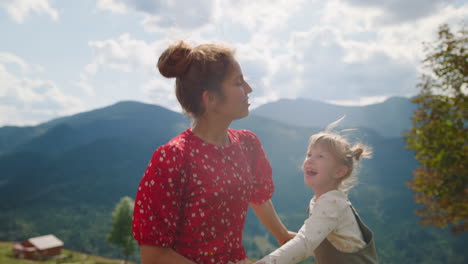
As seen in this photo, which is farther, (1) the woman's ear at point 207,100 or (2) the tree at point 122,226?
(2) the tree at point 122,226

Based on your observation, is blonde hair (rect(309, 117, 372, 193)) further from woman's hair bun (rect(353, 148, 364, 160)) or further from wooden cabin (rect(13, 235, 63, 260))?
wooden cabin (rect(13, 235, 63, 260))

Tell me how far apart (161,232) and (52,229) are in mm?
148255

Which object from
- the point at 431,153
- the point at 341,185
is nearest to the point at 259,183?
the point at 341,185

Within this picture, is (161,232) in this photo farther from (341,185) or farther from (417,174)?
(417,174)

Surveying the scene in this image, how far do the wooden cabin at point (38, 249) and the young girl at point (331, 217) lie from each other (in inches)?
2336

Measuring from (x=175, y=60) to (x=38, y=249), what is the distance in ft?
199

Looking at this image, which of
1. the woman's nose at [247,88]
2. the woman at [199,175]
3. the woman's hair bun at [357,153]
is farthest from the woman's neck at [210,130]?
the woman's hair bun at [357,153]

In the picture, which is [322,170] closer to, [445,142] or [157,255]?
[157,255]

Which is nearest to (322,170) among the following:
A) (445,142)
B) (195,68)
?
(195,68)

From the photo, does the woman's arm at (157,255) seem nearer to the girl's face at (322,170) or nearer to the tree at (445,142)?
the girl's face at (322,170)

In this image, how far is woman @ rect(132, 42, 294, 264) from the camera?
2.06m

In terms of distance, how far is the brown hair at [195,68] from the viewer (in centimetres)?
240

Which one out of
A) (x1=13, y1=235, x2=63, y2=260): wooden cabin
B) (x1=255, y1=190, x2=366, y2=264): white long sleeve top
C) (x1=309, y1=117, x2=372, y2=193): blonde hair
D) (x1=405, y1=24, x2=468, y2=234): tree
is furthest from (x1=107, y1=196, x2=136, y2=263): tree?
(x1=255, y1=190, x2=366, y2=264): white long sleeve top

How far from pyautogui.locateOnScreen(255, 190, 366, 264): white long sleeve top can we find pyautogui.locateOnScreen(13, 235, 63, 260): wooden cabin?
59419 millimetres
